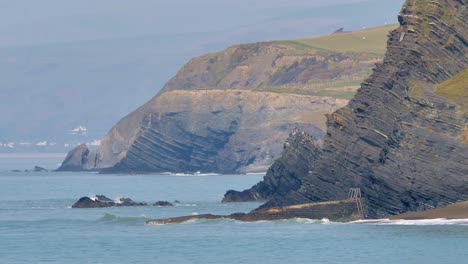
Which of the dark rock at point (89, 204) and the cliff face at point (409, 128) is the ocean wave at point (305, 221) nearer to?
the cliff face at point (409, 128)

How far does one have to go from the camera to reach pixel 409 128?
314 feet

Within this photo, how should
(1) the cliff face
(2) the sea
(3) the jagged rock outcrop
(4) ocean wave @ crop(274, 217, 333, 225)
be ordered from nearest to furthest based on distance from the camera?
(2) the sea → (1) the cliff face → (4) ocean wave @ crop(274, 217, 333, 225) → (3) the jagged rock outcrop

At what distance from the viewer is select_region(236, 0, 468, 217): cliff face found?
94688 millimetres

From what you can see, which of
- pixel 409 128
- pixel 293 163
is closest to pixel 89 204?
pixel 293 163

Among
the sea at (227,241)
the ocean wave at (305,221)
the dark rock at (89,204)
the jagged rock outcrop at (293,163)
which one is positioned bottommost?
the sea at (227,241)

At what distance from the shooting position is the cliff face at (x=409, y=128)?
9469 centimetres

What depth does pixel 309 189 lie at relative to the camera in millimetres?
109562

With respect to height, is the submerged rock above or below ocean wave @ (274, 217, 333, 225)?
above

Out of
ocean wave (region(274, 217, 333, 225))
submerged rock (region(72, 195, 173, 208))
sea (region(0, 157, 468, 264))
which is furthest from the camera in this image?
submerged rock (region(72, 195, 173, 208))

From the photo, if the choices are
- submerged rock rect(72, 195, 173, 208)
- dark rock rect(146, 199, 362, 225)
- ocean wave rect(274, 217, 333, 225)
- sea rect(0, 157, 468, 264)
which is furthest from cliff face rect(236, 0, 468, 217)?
submerged rock rect(72, 195, 173, 208)

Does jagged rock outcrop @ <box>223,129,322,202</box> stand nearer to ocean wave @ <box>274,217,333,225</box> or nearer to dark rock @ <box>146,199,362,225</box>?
dark rock @ <box>146,199,362,225</box>

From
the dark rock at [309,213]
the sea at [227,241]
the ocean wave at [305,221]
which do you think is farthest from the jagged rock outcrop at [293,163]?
the ocean wave at [305,221]

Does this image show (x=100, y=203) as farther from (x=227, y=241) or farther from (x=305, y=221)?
(x=227, y=241)

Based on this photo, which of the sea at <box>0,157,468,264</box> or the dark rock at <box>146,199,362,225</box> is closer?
the sea at <box>0,157,468,264</box>
